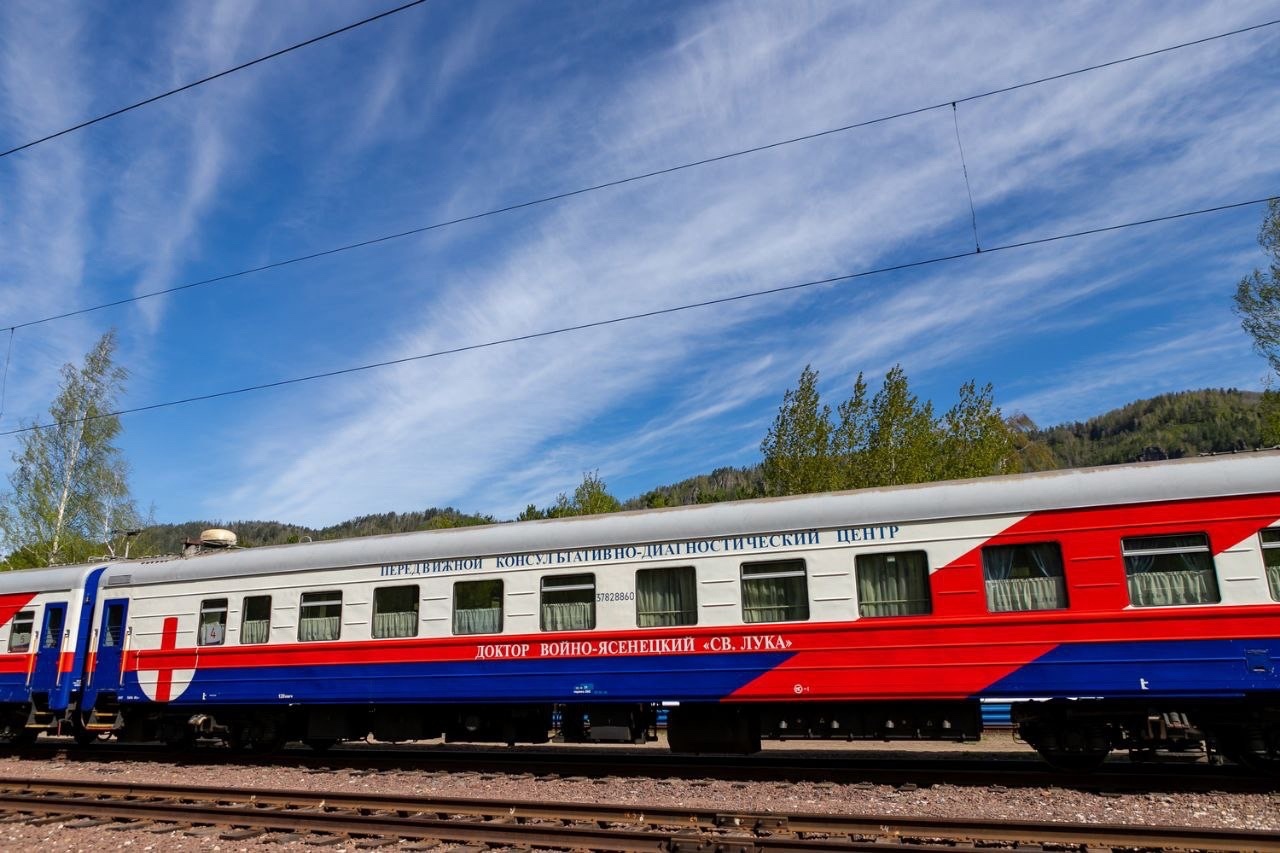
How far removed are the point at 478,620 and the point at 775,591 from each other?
4.38 m

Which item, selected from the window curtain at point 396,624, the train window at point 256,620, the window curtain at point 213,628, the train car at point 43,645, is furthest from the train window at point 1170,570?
the train car at point 43,645

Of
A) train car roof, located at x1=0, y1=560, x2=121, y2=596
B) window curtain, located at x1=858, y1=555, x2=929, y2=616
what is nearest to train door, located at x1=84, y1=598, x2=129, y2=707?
train car roof, located at x1=0, y1=560, x2=121, y2=596

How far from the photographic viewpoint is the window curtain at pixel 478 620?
40.8ft

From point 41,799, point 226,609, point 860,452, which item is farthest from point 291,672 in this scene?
point 860,452

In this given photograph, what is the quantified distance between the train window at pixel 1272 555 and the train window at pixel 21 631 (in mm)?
19352

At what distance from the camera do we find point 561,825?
848 centimetres

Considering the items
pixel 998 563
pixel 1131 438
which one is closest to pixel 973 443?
pixel 998 563

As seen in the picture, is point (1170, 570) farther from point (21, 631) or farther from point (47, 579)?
point (21, 631)

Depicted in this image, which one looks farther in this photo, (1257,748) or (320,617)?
(320,617)

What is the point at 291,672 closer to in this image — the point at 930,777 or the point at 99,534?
the point at 930,777

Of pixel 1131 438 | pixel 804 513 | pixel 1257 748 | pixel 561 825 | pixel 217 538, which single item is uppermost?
pixel 1131 438

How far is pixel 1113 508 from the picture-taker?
985 centimetres

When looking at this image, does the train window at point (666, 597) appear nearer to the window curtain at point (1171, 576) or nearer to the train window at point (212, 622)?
the window curtain at point (1171, 576)

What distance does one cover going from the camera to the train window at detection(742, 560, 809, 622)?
10938 millimetres
